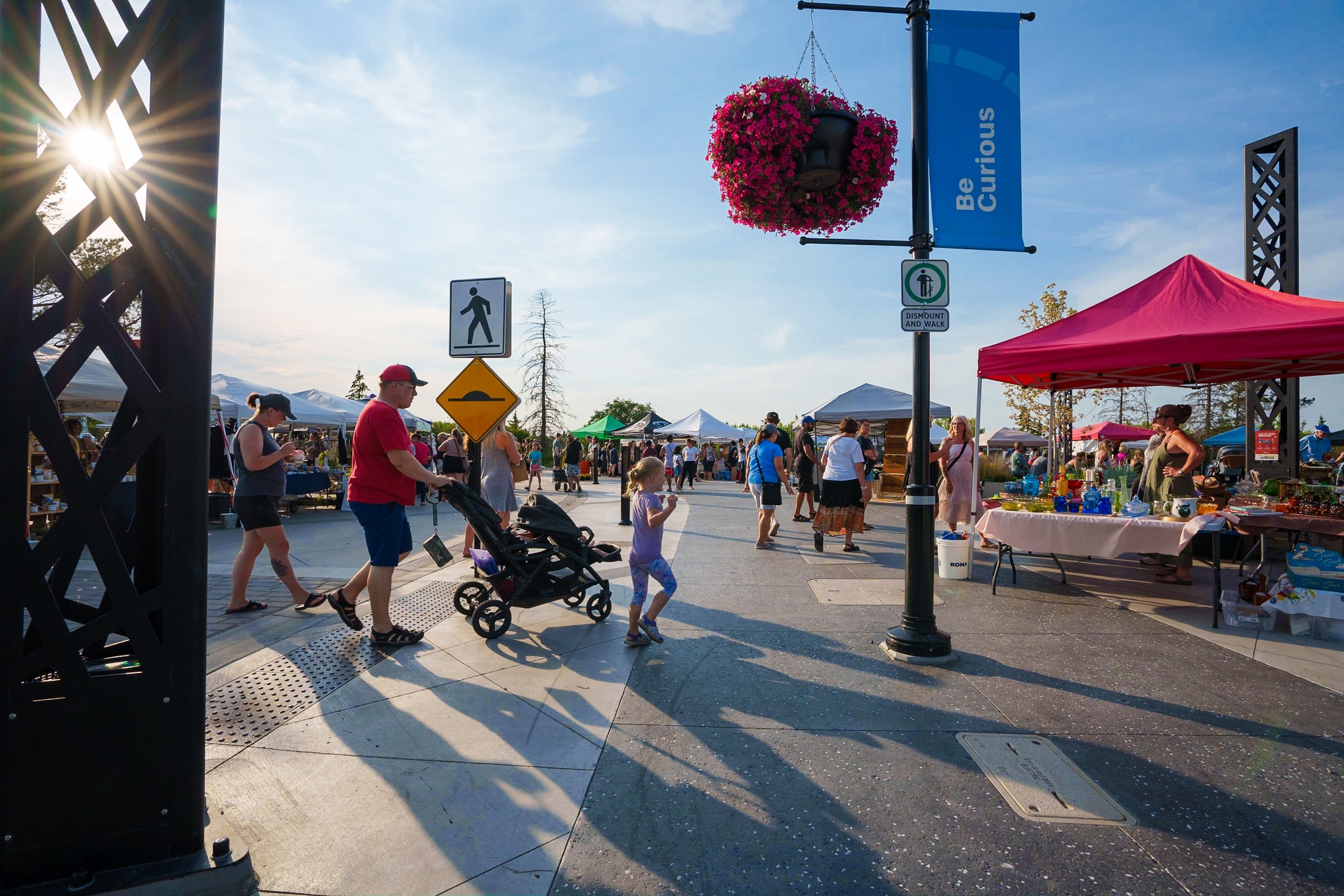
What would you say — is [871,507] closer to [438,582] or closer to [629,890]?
[438,582]

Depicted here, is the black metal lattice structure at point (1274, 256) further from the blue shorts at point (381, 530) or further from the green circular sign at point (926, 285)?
the blue shorts at point (381, 530)

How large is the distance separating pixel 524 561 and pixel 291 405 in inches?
406

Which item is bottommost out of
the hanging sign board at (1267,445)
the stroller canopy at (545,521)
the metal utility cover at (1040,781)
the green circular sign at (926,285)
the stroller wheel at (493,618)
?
the metal utility cover at (1040,781)

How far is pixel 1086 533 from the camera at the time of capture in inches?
267

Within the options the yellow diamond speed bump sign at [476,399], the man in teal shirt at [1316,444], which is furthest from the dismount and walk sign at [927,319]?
the man in teal shirt at [1316,444]

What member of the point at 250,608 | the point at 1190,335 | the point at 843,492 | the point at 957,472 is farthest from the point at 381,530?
the point at 1190,335

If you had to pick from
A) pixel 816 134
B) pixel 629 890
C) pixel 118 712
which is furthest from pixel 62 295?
pixel 816 134

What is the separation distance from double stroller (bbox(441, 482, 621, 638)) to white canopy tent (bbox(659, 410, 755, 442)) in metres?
23.0

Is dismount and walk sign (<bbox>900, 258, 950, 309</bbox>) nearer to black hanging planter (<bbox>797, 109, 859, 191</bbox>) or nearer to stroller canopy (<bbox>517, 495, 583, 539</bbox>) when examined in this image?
black hanging planter (<bbox>797, 109, 859, 191</bbox>)

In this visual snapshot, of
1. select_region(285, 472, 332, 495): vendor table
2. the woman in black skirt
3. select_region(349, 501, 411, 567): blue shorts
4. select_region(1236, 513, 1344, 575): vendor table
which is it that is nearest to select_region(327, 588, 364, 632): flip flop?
select_region(349, 501, 411, 567): blue shorts

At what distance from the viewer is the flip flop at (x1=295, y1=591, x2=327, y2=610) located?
240 inches

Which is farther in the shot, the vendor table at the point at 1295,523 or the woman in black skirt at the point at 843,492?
the woman in black skirt at the point at 843,492

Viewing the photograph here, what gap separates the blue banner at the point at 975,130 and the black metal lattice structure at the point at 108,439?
176 inches

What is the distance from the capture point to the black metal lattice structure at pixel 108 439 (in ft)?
6.87
